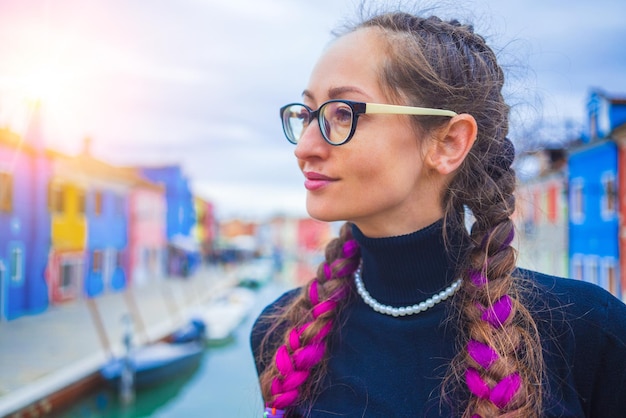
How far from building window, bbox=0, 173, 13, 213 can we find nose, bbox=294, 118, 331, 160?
8.79 meters

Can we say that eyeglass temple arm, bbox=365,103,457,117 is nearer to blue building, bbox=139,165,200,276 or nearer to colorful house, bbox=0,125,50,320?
colorful house, bbox=0,125,50,320

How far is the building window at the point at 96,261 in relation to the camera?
1310cm

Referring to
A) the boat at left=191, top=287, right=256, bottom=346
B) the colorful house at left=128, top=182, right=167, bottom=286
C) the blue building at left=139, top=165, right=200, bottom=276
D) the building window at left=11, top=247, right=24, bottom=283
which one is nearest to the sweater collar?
the building window at left=11, top=247, right=24, bottom=283

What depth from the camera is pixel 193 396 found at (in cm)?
966

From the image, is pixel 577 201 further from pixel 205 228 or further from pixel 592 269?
pixel 205 228

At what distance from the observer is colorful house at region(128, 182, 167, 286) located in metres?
16.0

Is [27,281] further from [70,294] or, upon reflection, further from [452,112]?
[452,112]

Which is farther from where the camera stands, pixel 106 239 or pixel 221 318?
pixel 221 318

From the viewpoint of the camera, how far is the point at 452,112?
2.97ft

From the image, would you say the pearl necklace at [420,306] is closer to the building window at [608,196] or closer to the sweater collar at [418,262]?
the sweater collar at [418,262]

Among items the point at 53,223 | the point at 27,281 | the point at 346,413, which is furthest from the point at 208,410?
the point at 346,413

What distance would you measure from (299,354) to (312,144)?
0.36 metres

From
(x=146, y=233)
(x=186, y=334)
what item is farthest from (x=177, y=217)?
(x=186, y=334)

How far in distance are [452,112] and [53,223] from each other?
11.4 meters
